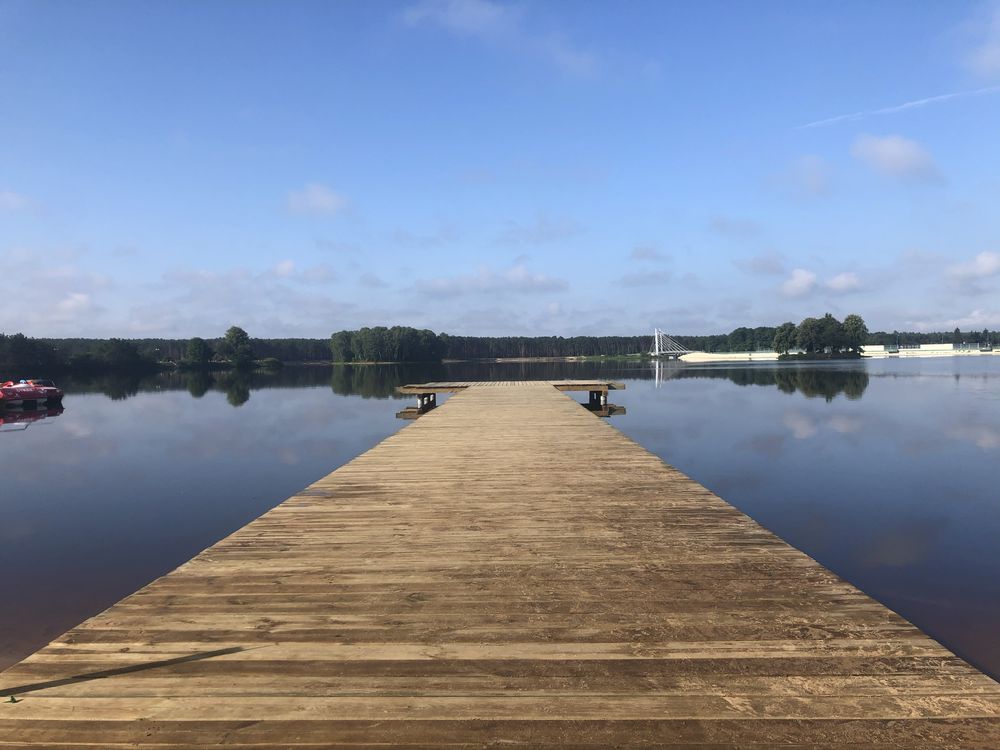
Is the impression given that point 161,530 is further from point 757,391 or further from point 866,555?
point 757,391

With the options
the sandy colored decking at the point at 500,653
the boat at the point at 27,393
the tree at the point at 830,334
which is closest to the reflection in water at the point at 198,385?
the boat at the point at 27,393

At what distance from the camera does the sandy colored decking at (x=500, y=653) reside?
237 cm

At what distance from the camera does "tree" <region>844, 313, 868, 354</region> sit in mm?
115750

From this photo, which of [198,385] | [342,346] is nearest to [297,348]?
[342,346]

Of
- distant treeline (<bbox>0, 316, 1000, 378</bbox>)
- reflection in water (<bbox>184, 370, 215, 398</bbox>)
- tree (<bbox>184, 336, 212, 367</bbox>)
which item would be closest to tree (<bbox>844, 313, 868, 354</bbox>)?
distant treeline (<bbox>0, 316, 1000, 378</bbox>)

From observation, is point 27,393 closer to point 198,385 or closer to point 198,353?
point 198,385

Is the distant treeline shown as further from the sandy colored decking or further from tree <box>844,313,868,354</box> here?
the sandy colored decking

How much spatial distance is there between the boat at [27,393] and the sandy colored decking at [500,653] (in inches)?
1414

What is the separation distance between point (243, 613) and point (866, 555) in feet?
27.8

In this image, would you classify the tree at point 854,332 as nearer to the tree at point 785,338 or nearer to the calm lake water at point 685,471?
the tree at point 785,338

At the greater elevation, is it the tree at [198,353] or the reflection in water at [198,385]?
the tree at [198,353]

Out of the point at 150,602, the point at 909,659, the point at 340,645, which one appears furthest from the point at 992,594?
the point at 150,602

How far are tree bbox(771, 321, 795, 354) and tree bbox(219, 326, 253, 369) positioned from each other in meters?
112

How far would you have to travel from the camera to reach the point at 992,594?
21.8ft
